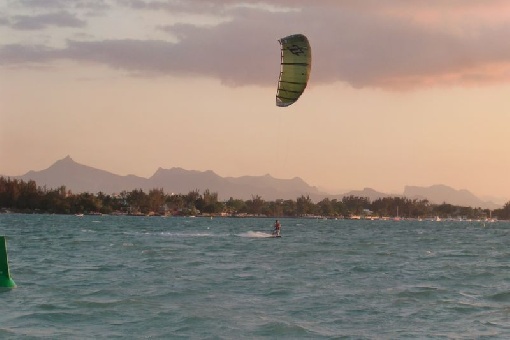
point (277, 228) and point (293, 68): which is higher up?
point (293, 68)

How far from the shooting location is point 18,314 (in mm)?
24250

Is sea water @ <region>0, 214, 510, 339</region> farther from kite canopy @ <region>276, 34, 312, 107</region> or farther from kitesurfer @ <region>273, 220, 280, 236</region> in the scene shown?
kitesurfer @ <region>273, 220, 280, 236</region>

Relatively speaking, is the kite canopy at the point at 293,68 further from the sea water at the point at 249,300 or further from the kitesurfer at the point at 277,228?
the kitesurfer at the point at 277,228

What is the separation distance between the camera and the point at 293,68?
110ft

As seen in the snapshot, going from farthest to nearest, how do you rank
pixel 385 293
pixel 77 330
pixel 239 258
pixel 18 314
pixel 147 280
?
pixel 239 258, pixel 147 280, pixel 385 293, pixel 18 314, pixel 77 330

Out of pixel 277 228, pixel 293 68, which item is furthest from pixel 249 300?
pixel 277 228

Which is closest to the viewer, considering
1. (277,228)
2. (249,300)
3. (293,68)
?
(249,300)

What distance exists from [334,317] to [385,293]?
7117 mm

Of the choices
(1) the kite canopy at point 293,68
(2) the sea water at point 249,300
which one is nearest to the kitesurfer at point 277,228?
(2) the sea water at point 249,300

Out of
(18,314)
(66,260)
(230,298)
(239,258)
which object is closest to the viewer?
(18,314)

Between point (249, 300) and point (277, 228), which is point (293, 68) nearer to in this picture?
point (249, 300)

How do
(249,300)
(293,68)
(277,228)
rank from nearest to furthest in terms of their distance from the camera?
(249,300) → (293,68) → (277,228)

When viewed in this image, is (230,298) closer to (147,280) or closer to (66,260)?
(147,280)

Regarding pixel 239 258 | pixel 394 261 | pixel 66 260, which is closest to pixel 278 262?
pixel 239 258
